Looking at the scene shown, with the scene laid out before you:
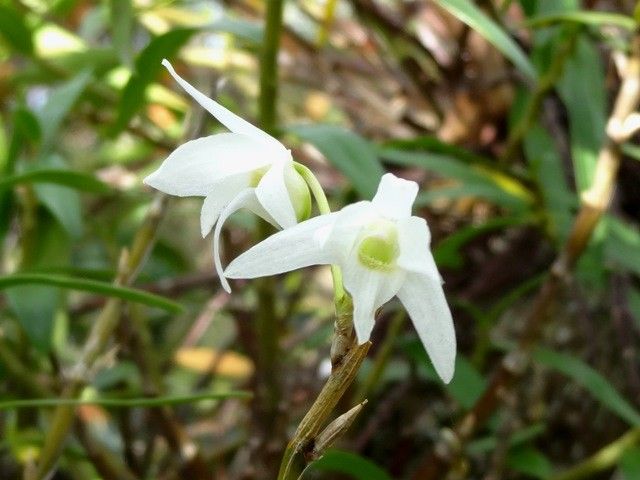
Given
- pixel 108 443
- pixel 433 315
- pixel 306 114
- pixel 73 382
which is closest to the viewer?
pixel 433 315

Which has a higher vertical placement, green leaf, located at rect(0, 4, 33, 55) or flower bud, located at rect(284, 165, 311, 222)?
flower bud, located at rect(284, 165, 311, 222)

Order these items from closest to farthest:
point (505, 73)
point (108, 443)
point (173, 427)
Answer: point (173, 427) → point (505, 73) → point (108, 443)

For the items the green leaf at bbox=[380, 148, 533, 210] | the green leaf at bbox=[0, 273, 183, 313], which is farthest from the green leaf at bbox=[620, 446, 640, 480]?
the green leaf at bbox=[0, 273, 183, 313]

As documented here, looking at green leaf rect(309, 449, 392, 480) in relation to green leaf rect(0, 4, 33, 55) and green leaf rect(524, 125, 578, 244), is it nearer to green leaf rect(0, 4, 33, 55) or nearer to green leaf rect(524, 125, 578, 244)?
green leaf rect(524, 125, 578, 244)

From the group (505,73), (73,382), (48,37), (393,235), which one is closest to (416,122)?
(505,73)

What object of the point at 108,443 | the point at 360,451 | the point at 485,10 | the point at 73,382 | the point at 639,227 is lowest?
the point at 108,443

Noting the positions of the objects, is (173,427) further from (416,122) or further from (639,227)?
(639,227)
